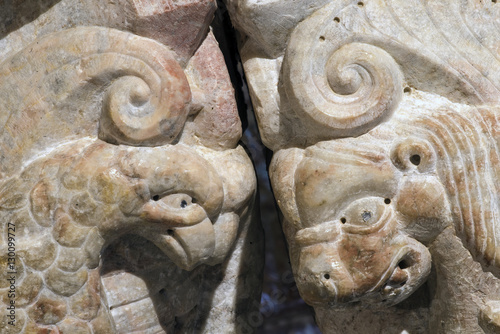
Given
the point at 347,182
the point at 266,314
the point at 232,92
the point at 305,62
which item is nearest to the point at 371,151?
the point at 347,182

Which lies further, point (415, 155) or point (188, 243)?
point (188, 243)

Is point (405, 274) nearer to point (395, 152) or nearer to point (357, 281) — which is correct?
point (357, 281)

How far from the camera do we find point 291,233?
1.40 metres

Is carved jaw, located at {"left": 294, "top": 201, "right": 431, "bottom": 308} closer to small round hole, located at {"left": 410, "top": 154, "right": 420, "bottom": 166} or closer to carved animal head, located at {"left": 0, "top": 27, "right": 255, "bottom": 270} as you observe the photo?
small round hole, located at {"left": 410, "top": 154, "right": 420, "bottom": 166}

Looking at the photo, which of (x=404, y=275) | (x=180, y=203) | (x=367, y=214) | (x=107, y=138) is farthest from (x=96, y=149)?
(x=404, y=275)

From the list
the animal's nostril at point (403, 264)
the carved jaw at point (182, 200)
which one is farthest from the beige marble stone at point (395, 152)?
the carved jaw at point (182, 200)

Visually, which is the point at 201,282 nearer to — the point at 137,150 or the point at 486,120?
the point at 137,150

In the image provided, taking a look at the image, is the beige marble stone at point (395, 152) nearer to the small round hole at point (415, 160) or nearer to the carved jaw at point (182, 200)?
the small round hole at point (415, 160)

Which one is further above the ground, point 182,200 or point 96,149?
point 96,149

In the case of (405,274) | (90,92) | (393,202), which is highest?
(90,92)

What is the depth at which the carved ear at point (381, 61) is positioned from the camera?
Answer: 1.26m

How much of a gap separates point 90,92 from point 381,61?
550 mm

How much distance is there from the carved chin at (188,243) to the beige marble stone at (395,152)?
17 centimetres

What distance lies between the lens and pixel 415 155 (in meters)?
1.25
